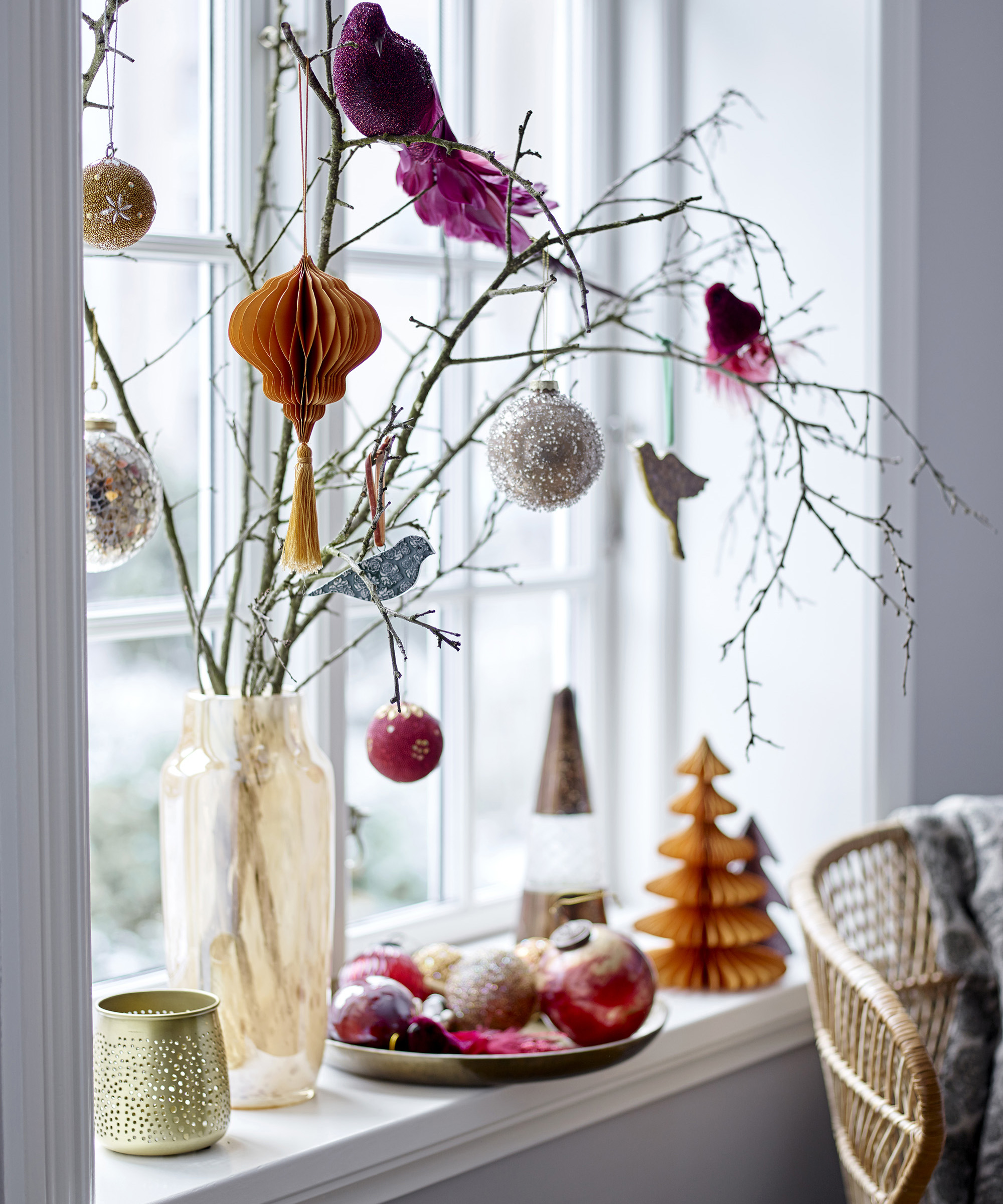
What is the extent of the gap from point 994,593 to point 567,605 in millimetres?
624

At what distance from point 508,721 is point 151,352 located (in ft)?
2.30

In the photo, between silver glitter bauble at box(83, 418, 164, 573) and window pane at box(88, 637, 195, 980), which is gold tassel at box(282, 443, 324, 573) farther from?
window pane at box(88, 637, 195, 980)

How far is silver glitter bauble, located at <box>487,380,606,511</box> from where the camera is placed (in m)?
0.98

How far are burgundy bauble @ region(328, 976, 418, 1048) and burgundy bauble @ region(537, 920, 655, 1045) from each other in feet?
0.48

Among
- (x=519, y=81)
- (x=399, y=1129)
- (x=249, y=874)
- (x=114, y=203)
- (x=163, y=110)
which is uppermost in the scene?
(x=519, y=81)

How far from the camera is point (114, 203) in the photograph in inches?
37.4

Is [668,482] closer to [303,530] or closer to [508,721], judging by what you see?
[303,530]

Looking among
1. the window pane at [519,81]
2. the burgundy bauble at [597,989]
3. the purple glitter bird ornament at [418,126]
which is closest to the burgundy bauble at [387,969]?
the burgundy bauble at [597,989]

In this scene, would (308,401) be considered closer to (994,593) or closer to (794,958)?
(794,958)

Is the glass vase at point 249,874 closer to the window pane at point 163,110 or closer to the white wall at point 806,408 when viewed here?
the window pane at point 163,110

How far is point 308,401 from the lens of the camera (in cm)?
90

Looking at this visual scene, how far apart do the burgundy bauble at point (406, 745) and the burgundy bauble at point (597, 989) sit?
0.29 metres

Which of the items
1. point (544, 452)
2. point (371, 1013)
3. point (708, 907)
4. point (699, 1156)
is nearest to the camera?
point (544, 452)

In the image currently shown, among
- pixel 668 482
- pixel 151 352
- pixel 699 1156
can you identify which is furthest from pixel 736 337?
pixel 699 1156
